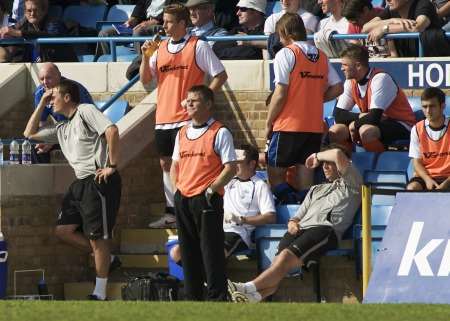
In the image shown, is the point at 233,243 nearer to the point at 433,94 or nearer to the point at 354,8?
the point at 433,94

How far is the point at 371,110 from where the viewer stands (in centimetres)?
1464

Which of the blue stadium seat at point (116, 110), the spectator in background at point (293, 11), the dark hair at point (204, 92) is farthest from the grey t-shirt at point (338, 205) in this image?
the blue stadium seat at point (116, 110)

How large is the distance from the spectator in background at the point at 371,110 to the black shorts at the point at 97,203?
6.99 ft

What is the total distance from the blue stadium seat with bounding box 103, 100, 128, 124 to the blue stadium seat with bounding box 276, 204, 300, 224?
110 inches

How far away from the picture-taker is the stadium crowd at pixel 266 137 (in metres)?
13.0

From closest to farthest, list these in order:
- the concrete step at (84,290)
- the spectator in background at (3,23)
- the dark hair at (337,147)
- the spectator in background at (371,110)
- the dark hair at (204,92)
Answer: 1. the dark hair at (204,92)
2. the dark hair at (337,147)
3. the spectator in background at (371,110)
4. the concrete step at (84,290)
5. the spectator in background at (3,23)

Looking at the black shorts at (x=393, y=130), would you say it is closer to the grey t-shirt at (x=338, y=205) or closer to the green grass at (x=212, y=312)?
the grey t-shirt at (x=338, y=205)

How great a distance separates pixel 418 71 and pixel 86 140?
134 inches

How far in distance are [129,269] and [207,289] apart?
2500 millimetres

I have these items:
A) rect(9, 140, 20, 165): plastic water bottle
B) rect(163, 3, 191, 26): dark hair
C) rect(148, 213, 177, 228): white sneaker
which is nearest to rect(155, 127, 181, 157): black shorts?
rect(148, 213, 177, 228): white sneaker

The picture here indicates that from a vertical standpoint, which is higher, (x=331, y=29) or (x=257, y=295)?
(x=331, y=29)

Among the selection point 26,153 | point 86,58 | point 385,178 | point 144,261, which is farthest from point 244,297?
point 86,58

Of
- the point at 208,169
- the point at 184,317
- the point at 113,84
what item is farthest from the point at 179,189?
the point at 113,84

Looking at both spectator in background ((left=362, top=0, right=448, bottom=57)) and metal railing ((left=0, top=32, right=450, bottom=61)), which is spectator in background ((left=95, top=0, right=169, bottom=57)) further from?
spectator in background ((left=362, top=0, right=448, bottom=57))
